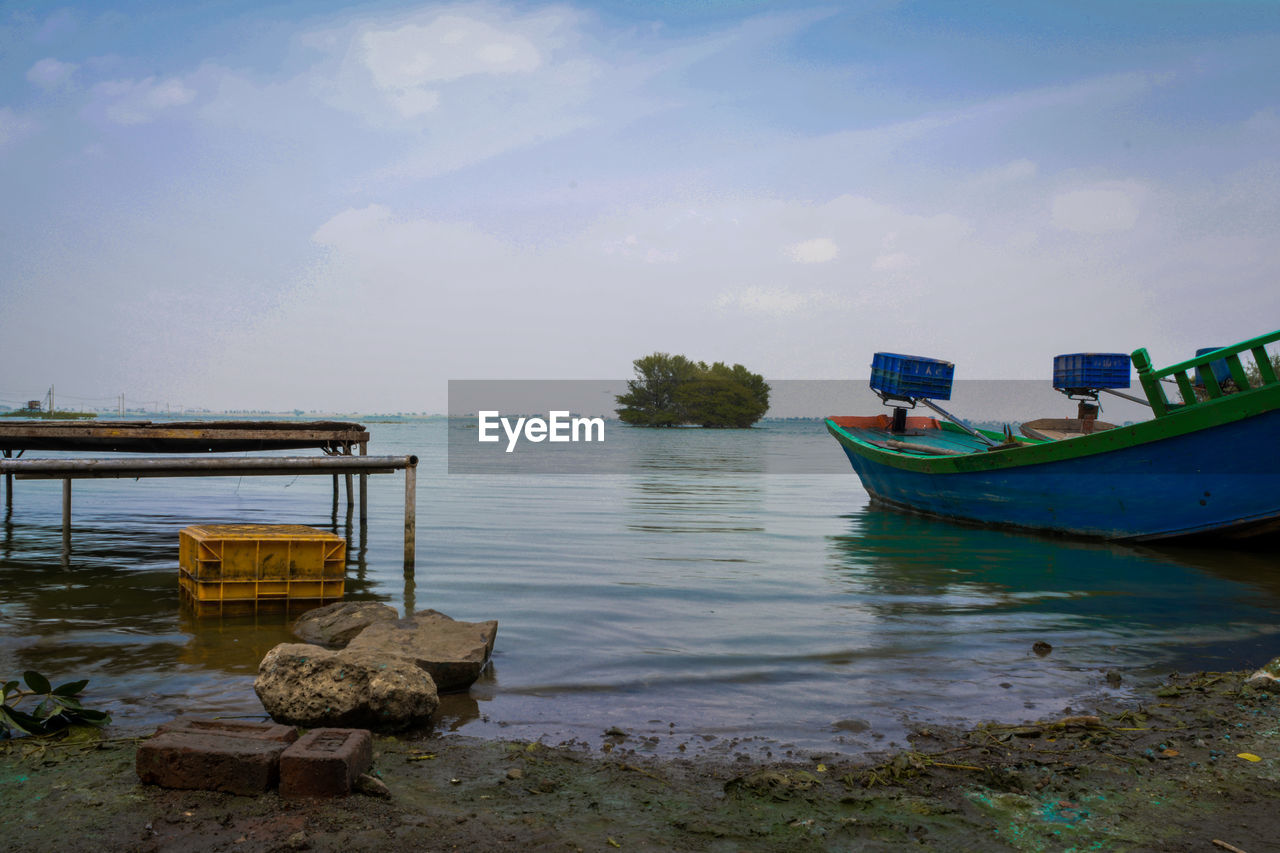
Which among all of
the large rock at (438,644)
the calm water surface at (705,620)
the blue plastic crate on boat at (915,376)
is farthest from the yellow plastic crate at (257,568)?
the blue plastic crate on boat at (915,376)

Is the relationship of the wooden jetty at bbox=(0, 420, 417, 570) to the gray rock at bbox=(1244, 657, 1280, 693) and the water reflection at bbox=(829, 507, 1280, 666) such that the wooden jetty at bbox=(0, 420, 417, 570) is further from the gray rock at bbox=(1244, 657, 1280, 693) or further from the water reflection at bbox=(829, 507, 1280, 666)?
the gray rock at bbox=(1244, 657, 1280, 693)

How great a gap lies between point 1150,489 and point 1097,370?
7.27 metres

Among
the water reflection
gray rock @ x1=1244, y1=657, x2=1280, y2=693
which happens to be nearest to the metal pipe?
the water reflection

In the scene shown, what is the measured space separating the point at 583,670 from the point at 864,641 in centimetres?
256

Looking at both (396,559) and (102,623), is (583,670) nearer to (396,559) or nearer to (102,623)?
(102,623)

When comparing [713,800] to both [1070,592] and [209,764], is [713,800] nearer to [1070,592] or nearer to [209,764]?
[209,764]

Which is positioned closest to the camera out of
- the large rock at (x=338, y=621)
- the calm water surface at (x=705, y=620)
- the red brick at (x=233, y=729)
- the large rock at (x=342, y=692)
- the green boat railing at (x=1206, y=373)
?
the red brick at (x=233, y=729)

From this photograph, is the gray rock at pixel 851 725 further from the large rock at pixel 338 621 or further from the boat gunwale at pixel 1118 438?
the boat gunwale at pixel 1118 438

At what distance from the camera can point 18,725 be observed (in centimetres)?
438

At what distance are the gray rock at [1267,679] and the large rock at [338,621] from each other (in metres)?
6.15

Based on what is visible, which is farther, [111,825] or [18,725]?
[18,725]

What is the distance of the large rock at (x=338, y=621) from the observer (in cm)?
653

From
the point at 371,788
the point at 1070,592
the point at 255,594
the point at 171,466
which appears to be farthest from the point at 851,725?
the point at 171,466

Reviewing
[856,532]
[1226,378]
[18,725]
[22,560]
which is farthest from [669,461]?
[18,725]
